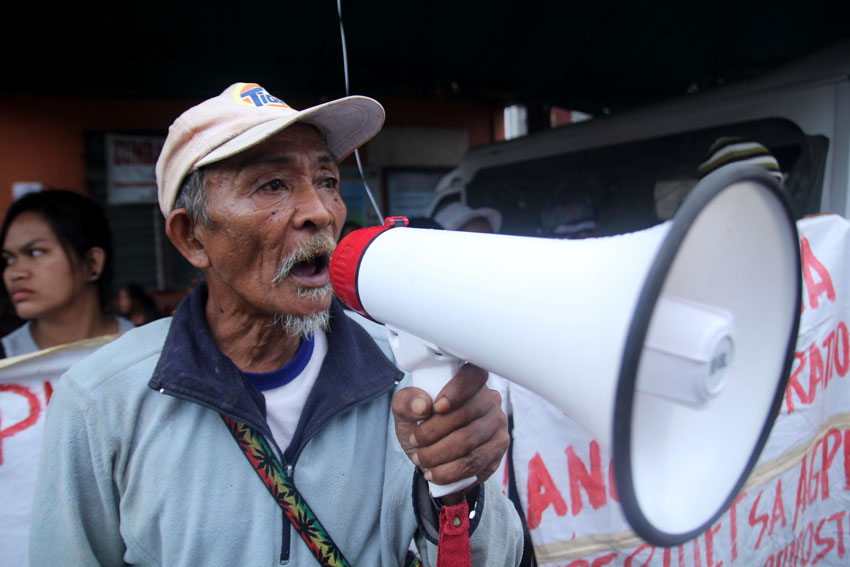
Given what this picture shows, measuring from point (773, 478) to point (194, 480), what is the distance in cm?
198

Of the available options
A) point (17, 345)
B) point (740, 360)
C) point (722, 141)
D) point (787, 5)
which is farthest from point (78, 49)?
point (787, 5)

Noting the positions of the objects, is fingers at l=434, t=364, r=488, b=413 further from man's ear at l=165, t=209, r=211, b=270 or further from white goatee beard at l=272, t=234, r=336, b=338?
man's ear at l=165, t=209, r=211, b=270

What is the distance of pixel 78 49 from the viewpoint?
380cm

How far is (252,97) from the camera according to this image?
1305 millimetres

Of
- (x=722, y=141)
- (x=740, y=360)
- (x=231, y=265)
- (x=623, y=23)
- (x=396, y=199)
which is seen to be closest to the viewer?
(x=740, y=360)

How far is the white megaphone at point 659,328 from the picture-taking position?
59 cm

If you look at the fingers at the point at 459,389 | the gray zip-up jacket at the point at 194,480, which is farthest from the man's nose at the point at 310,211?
the fingers at the point at 459,389

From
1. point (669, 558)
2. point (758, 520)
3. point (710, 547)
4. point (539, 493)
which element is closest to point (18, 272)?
point (539, 493)

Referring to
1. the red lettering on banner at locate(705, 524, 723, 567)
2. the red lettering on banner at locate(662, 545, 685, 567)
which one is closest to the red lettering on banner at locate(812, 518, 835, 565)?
the red lettering on banner at locate(705, 524, 723, 567)

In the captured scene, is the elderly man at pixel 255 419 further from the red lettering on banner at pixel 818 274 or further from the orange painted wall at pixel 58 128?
the orange painted wall at pixel 58 128

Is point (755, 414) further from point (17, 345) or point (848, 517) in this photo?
point (17, 345)

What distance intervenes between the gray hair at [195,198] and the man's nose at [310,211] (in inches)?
8.6

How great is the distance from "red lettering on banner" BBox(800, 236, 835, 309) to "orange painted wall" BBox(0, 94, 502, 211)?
201 inches

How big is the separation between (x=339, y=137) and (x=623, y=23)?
3.69 metres
